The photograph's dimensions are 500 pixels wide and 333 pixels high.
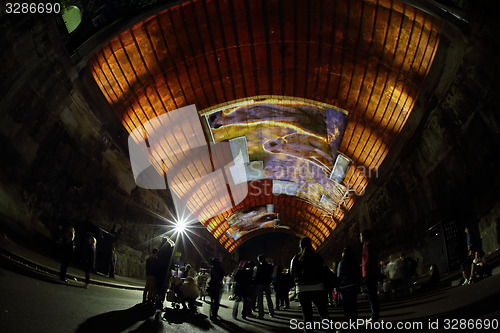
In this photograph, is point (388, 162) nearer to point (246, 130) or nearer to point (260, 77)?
point (260, 77)

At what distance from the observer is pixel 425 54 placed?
7.82 m

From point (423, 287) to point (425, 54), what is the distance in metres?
6.33

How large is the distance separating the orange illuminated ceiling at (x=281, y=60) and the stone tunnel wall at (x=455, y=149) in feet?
4.15

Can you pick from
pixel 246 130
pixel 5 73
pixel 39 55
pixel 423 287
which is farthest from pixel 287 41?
pixel 423 287

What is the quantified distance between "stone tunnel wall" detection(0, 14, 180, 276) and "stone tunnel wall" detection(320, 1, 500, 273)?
30.5 ft

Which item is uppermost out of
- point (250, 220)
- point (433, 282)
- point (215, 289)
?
point (250, 220)

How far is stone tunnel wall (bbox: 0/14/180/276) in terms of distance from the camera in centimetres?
590

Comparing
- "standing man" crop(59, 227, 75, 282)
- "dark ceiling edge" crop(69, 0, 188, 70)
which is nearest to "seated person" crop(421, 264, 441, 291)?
"standing man" crop(59, 227, 75, 282)

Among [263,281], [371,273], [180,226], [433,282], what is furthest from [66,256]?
[180,226]

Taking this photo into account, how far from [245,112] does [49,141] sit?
7.92m

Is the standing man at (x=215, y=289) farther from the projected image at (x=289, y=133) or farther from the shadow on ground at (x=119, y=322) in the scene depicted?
the projected image at (x=289, y=133)

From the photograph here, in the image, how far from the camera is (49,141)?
7090 mm

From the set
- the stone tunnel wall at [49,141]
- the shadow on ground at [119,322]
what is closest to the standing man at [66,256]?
the stone tunnel wall at [49,141]

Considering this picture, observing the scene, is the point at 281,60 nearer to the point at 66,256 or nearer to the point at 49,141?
the point at 49,141
